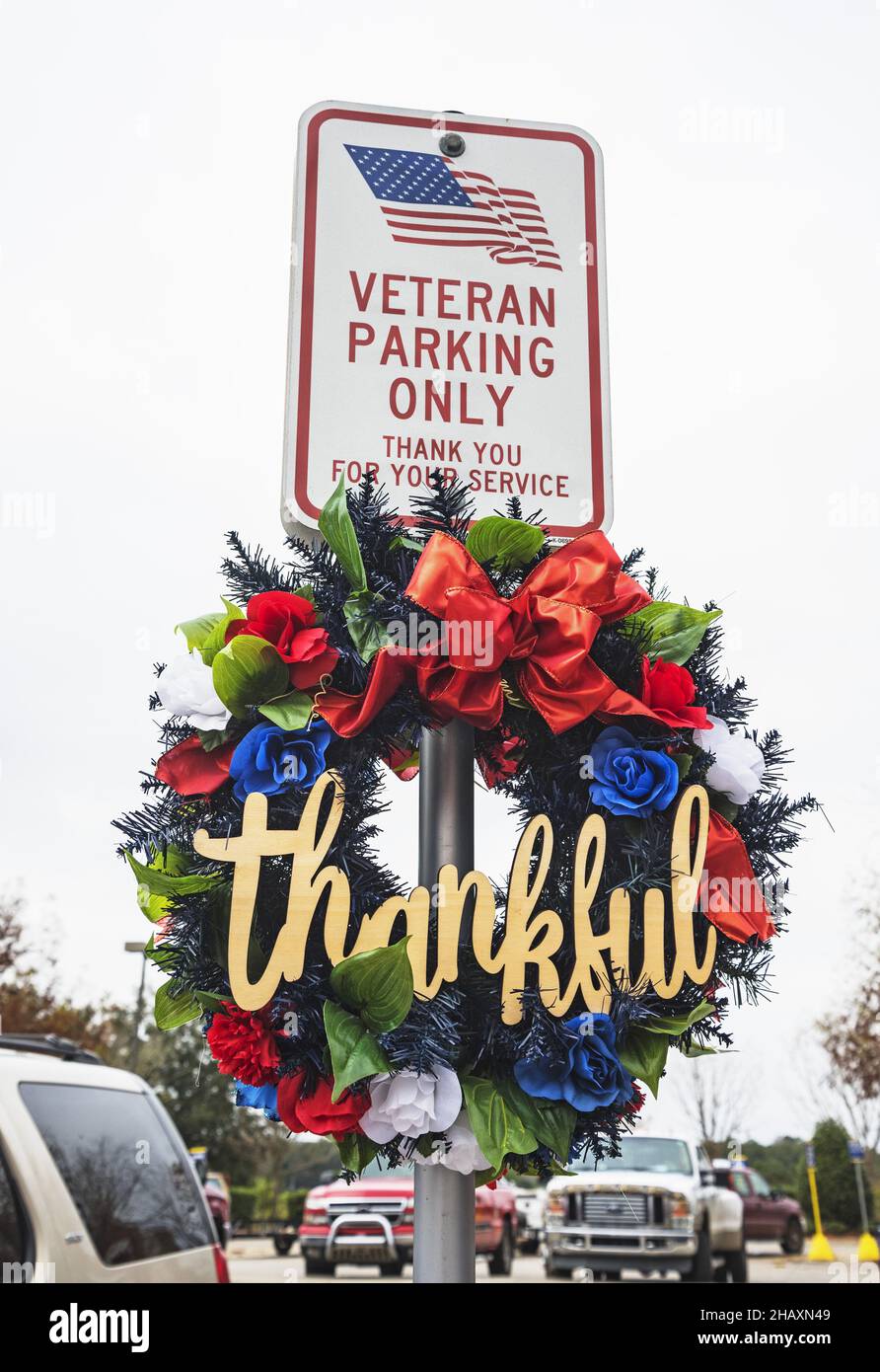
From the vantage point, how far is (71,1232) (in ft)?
10.7

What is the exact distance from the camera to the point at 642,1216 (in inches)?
472

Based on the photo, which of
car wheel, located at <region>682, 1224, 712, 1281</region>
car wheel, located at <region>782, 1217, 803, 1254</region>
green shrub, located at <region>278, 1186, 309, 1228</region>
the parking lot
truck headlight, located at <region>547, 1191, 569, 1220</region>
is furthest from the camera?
green shrub, located at <region>278, 1186, 309, 1228</region>

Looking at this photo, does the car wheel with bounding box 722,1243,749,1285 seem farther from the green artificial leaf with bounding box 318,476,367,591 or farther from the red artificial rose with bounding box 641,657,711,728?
the green artificial leaf with bounding box 318,476,367,591

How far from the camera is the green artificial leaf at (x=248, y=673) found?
1.56m

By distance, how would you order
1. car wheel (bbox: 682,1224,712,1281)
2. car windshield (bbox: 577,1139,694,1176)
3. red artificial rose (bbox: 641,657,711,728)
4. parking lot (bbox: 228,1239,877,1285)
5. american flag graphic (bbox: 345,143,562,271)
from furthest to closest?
parking lot (bbox: 228,1239,877,1285), car windshield (bbox: 577,1139,694,1176), car wheel (bbox: 682,1224,712,1281), american flag graphic (bbox: 345,143,562,271), red artificial rose (bbox: 641,657,711,728)

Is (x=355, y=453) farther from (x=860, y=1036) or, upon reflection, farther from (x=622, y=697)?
(x=860, y=1036)

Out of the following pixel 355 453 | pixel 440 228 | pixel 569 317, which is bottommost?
pixel 355 453

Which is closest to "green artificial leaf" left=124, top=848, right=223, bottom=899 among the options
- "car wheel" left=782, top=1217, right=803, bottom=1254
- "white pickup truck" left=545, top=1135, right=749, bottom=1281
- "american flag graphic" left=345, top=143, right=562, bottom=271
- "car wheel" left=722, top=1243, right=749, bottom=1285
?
"american flag graphic" left=345, top=143, right=562, bottom=271

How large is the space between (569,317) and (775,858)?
908 millimetres

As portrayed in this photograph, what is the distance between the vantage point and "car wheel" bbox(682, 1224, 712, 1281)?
12.5 metres

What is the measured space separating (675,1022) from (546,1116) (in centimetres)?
19

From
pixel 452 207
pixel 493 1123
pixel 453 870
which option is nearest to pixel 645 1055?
pixel 493 1123

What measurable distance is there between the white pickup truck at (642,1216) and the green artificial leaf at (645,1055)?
11291 millimetres
